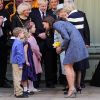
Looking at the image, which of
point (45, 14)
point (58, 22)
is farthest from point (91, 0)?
point (58, 22)

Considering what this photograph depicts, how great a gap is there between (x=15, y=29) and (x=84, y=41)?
1.48 meters

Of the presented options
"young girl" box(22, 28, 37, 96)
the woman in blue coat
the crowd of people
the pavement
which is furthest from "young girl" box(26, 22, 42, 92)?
the woman in blue coat

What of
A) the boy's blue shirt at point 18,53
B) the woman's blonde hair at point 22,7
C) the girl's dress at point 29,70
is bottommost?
the girl's dress at point 29,70

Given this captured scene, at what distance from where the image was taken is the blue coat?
359 inches

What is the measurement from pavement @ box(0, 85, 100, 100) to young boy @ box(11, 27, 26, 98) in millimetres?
231

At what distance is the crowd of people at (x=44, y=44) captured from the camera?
30.1 feet

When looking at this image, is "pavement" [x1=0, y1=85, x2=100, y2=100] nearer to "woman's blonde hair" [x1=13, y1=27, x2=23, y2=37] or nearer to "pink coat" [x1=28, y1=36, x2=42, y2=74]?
"pink coat" [x1=28, y1=36, x2=42, y2=74]

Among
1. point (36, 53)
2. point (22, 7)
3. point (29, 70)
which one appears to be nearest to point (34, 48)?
point (36, 53)

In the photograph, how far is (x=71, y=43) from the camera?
9125mm

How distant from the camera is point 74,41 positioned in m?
9.12

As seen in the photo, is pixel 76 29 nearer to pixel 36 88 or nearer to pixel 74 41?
pixel 74 41

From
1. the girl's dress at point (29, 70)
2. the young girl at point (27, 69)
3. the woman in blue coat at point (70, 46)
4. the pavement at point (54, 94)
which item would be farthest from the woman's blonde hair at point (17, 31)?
the pavement at point (54, 94)

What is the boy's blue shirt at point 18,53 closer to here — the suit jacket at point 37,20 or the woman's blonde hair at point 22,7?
the woman's blonde hair at point 22,7

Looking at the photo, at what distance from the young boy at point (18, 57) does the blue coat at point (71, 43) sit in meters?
0.73
